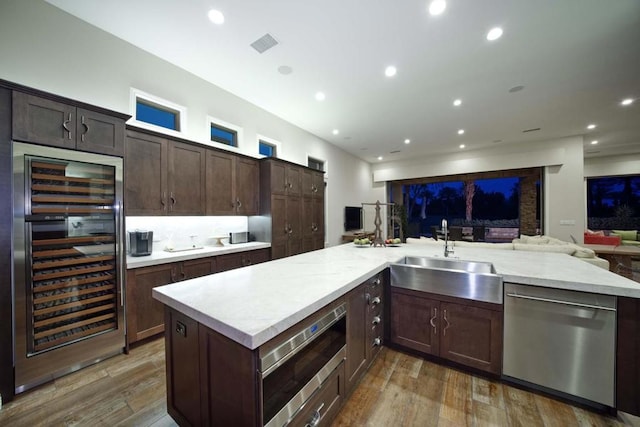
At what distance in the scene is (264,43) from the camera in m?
2.73

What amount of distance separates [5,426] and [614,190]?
13.6 meters

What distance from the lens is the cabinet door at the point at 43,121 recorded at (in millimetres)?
1751

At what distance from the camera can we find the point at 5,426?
1513 mm

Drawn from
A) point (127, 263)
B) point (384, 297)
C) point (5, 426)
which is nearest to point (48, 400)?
point (5, 426)

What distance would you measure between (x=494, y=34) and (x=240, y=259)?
13.5 feet

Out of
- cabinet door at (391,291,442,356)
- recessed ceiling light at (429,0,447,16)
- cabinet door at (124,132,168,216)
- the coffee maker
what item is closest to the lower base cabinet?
the coffee maker

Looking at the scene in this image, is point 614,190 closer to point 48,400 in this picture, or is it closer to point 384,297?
point 384,297

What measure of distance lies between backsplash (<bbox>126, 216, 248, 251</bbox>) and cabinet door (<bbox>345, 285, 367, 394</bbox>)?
2.55 m

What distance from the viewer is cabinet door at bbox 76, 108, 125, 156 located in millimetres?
2041

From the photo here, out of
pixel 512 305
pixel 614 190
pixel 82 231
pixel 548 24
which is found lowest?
pixel 512 305

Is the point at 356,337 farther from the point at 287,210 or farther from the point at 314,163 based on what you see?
the point at 314,163

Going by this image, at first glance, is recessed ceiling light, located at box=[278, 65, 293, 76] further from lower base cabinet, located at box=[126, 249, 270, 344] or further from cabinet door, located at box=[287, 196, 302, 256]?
lower base cabinet, located at box=[126, 249, 270, 344]

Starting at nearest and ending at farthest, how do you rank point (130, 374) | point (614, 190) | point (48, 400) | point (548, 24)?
point (48, 400) < point (130, 374) < point (548, 24) < point (614, 190)

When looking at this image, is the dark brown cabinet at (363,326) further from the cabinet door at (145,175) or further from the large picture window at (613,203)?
the large picture window at (613,203)
